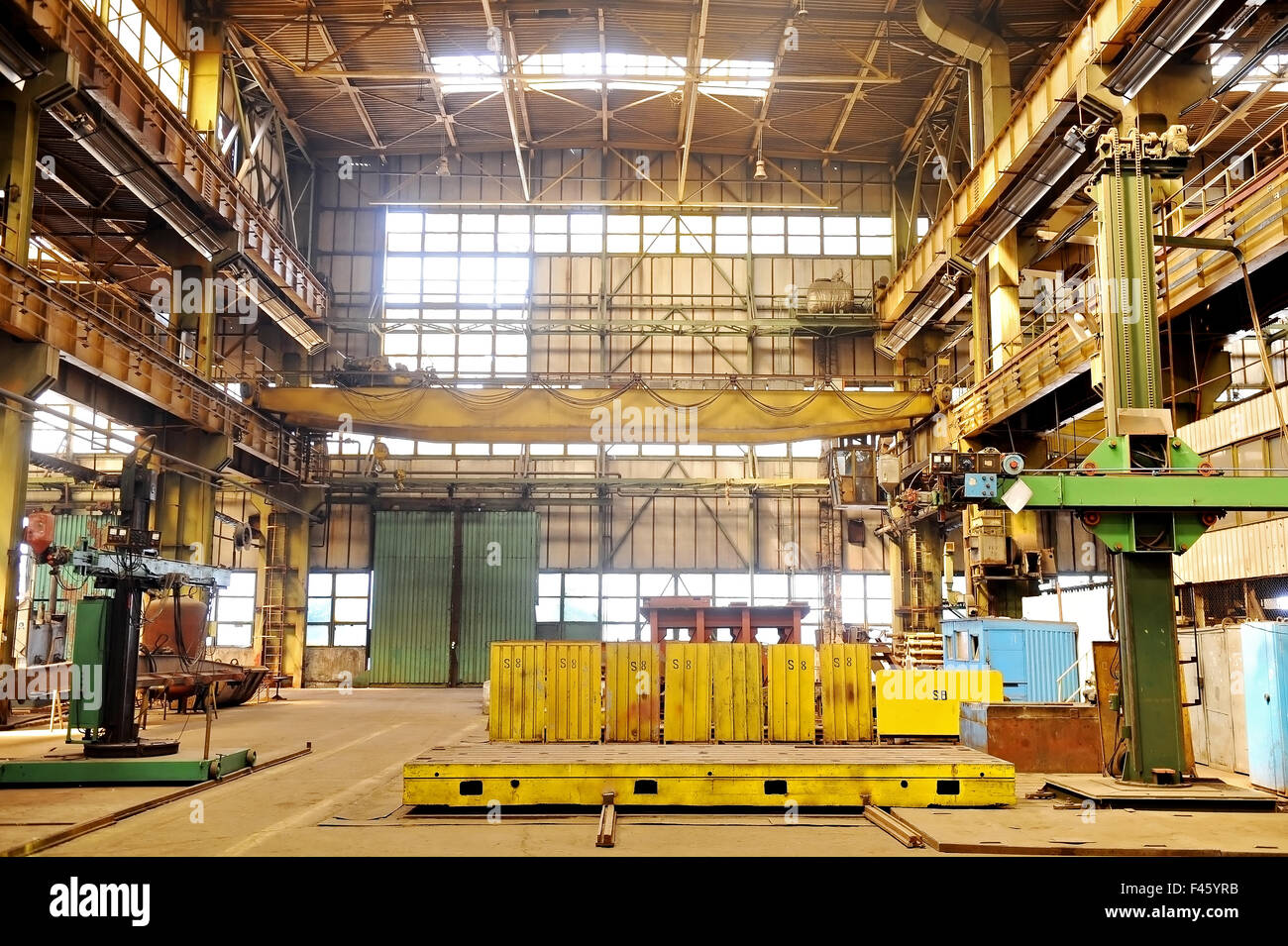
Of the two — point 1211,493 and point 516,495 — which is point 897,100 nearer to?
point 516,495

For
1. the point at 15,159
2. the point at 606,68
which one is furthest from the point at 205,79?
the point at 606,68

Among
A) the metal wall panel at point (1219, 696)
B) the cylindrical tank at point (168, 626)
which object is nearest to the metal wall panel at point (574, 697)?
the metal wall panel at point (1219, 696)

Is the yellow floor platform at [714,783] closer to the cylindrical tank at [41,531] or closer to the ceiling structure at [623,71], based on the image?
the cylindrical tank at [41,531]

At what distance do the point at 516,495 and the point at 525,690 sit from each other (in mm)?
21135

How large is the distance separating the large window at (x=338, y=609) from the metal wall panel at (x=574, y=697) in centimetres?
2175

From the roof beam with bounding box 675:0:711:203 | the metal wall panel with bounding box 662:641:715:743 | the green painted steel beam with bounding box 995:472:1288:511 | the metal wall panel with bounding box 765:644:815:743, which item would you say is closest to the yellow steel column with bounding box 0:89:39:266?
the metal wall panel with bounding box 662:641:715:743

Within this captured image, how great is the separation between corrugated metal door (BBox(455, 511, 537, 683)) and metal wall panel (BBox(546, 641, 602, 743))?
19984 millimetres

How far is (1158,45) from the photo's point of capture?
1395cm

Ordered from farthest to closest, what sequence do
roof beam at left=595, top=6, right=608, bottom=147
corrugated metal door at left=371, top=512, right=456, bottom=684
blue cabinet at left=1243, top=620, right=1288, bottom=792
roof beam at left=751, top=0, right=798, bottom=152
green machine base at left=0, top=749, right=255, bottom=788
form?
1. corrugated metal door at left=371, top=512, right=456, bottom=684
2. roof beam at left=595, top=6, right=608, bottom=147
3. roof beam at left=751, top=0, right=798, bottom=152
4. blue cabinet at left=1243, top=620, right=1288, bottom=792
5. green machine base at left=0, top=749, right=255, bottom=788

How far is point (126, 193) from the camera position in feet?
69.4

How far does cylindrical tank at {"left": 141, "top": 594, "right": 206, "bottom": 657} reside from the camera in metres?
21.2

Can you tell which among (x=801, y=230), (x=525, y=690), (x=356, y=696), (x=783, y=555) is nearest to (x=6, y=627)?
(x=525, y=690)

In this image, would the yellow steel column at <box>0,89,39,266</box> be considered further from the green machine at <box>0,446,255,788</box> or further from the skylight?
the skylight
